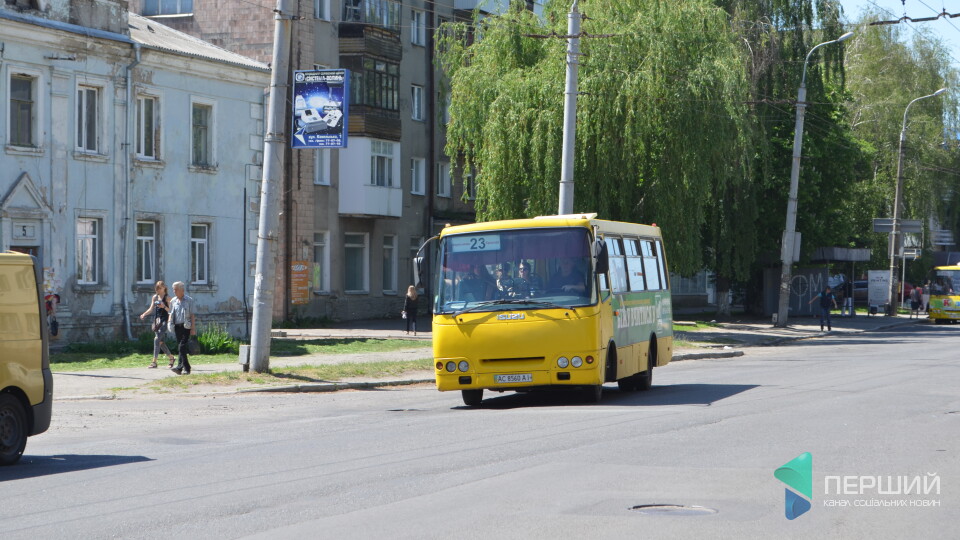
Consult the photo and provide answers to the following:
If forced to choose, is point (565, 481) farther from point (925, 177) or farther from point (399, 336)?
point (925, 177)

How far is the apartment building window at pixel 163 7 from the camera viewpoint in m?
44.4

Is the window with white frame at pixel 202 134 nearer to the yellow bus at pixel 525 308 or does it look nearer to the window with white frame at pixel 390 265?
the window with white frame at pixel 390 265

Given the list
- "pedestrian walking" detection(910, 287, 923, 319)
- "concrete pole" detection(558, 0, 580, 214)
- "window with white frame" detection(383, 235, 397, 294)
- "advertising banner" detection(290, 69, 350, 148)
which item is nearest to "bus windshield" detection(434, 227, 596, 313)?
"advertising banner" detection(290, 69, 350, 148)

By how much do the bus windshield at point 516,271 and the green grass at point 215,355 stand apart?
33.1ft

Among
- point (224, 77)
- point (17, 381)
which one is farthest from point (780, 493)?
point (224, 77)

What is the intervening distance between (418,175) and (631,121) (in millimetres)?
17907

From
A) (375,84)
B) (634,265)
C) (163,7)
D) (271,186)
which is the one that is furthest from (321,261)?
(634,265)

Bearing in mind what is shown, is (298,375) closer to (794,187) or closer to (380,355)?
(380,355)

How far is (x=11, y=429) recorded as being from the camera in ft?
40.0

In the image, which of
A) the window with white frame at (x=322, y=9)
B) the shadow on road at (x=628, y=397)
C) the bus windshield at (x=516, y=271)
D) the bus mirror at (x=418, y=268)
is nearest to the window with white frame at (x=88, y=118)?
the window with white frame at (x=322, y=9)

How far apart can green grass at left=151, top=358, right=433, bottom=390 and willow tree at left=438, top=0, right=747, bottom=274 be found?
10.4m

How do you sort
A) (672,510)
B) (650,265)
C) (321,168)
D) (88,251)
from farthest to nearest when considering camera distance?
(321,168) → (88,251) → (650,265) → (672,510)

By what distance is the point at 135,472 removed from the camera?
1129cm

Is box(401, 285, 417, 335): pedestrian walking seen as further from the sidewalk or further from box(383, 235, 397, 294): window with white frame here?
box(383, 235, 397, 294): window with white frame
